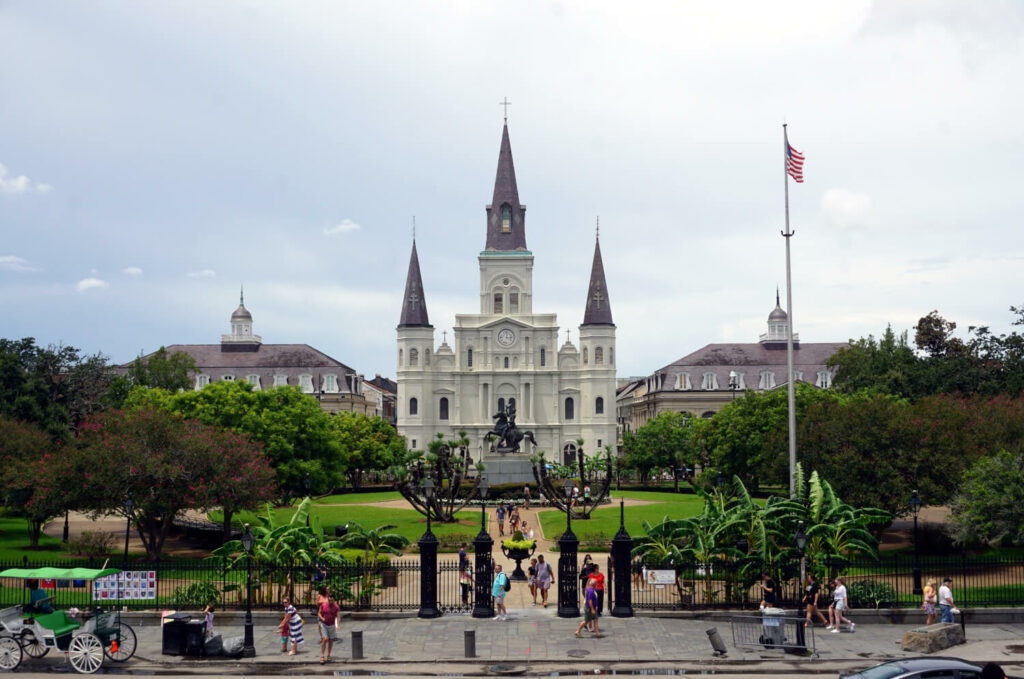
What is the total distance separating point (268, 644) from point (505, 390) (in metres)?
86.6

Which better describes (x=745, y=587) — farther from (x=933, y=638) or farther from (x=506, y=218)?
(x=506, y=218)

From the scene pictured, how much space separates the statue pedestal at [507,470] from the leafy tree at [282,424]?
13275 mm

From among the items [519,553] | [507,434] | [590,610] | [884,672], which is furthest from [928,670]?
[507,434]

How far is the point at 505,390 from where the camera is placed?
355ft

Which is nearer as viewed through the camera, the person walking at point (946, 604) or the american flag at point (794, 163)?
the person walking at point (946, 604)

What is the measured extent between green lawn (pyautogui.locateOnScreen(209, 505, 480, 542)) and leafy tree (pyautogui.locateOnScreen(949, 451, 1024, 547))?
65.4 ft

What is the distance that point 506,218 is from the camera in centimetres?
11244

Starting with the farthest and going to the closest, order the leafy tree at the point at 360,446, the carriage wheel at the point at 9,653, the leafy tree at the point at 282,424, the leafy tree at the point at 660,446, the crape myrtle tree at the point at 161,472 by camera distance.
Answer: the leafy tree at the point at 660,446, the leafy tree at the point at 360,446, the leafy tree at the point at 282,424, the crape myrtle tree at the point at 161,472, the carriage wheel at the point at 9,653

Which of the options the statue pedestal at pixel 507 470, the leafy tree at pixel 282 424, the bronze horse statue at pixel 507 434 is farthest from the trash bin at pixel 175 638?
the bronze horse statue at pixel 507 434

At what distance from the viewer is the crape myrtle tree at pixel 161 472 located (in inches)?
1283

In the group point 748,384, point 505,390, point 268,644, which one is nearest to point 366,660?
point 268,644

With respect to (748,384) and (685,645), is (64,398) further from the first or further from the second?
(748,384)

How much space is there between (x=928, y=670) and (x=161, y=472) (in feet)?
87.4

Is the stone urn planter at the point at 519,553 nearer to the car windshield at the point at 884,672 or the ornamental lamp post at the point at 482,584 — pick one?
the ornamental lamp post at the point at 482,584
